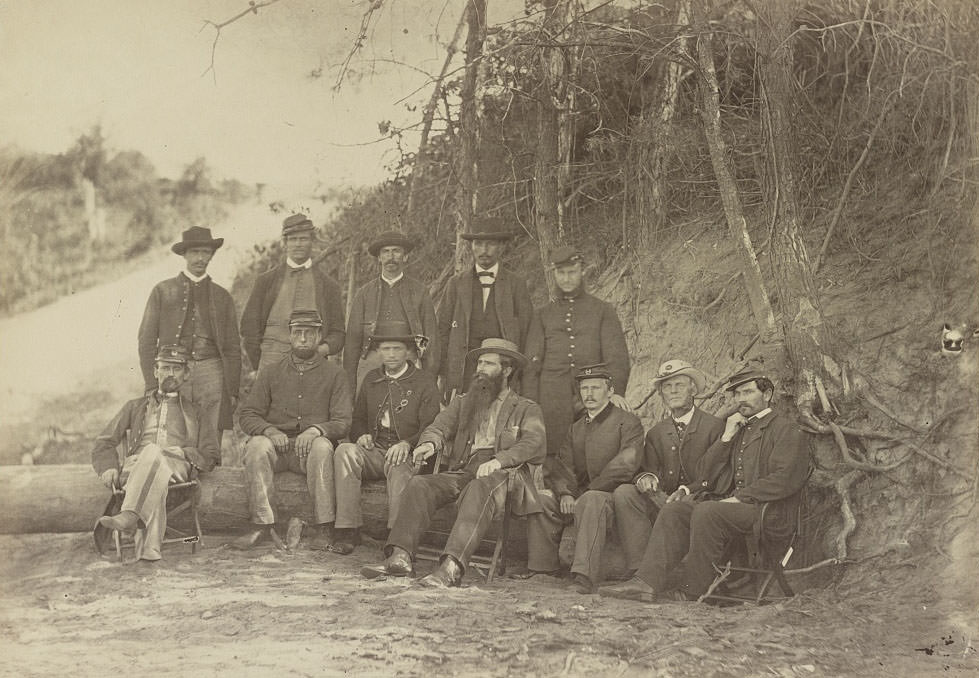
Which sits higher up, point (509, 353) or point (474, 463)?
point (509, 353)

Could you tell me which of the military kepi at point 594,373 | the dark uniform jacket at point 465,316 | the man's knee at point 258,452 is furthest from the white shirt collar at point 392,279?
the military kepi at point 594,373

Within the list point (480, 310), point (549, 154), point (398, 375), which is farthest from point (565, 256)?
point (398, 375)

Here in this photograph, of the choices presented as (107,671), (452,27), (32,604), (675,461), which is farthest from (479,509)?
(452,27)

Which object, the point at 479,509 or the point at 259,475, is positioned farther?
the point at 259,475

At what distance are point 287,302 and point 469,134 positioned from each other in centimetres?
159

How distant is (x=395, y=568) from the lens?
5.61 m

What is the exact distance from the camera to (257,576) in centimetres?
566

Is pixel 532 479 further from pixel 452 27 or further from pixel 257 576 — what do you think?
pixel 452 27

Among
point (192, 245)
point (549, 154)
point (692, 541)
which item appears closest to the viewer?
point (692, 541)

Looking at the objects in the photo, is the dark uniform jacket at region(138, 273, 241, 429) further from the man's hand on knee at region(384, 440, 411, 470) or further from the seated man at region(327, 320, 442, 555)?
the man's hand on knee at region(384, 440, 411, 470)

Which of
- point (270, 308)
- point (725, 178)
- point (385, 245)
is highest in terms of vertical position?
point (725, 178)

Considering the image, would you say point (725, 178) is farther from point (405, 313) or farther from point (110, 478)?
point (110, 478)

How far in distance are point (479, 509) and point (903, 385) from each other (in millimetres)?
2461

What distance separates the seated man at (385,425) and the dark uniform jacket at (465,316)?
22cm
